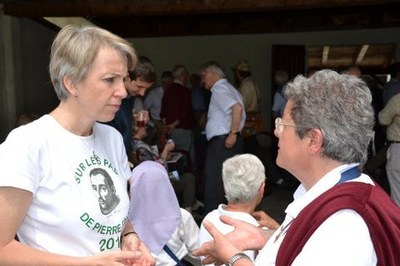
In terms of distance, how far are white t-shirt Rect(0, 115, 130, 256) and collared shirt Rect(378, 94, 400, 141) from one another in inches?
138

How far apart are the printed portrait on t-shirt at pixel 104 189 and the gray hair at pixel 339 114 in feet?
1.87

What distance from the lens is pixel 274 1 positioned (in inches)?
223

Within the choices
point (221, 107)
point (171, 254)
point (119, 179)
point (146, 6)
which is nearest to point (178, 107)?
point (221, 107)

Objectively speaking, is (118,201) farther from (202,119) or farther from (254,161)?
(202,119)

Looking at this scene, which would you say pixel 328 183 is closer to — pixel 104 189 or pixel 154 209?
pixel 104 189

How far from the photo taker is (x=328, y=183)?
4.11 feet

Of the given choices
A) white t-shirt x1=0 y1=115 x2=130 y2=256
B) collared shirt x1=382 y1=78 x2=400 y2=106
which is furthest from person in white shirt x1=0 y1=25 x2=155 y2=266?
collared shirt x1=382 y1=78 x2=400 y2=106

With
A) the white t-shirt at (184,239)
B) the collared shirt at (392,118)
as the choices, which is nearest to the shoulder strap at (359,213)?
the white t-shirt at (184,239)

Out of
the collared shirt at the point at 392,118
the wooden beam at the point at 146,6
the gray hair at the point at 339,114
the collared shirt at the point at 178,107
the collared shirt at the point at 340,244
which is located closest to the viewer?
the collared shirt at the point at 340,244

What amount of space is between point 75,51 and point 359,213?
0.85 m

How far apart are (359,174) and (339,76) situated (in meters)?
0.25

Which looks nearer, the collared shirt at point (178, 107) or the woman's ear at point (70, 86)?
the woman's ear at point (70, 86)

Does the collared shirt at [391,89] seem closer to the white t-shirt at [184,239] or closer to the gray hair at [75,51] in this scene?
the white t-shirt at [184,239]

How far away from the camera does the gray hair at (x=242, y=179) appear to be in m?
2.24
